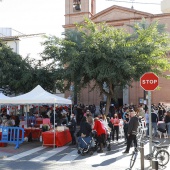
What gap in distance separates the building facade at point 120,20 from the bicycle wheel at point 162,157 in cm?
2622

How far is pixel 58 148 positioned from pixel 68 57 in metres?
8.52

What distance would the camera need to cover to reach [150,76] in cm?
922

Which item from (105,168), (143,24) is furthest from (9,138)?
(143,24)

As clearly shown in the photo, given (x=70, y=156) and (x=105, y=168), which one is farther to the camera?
(x=70, y=156)

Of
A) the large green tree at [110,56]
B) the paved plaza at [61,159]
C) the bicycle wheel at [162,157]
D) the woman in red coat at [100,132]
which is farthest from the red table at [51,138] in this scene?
the large green tree at [110,56]

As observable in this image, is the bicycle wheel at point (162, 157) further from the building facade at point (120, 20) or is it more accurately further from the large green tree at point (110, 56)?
the building facade at point (120, 20)

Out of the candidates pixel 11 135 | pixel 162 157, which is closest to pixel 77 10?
pixel 11 135

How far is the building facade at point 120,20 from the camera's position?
36.8 m

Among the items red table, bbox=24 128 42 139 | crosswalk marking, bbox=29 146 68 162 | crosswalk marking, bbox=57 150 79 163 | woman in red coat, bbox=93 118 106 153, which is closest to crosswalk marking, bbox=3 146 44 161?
crosswalk marking, bbox=29 146 68 162

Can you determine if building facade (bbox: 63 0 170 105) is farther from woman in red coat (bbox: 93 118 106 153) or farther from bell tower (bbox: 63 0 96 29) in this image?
woman in red coat (bbox: 93 118 106 153)

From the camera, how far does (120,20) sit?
38.2 m

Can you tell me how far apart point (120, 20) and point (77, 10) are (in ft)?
19.1

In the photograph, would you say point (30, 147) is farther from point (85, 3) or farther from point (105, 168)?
point (85, 3)

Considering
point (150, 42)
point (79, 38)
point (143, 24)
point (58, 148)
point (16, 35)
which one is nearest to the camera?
point (58, 148)
